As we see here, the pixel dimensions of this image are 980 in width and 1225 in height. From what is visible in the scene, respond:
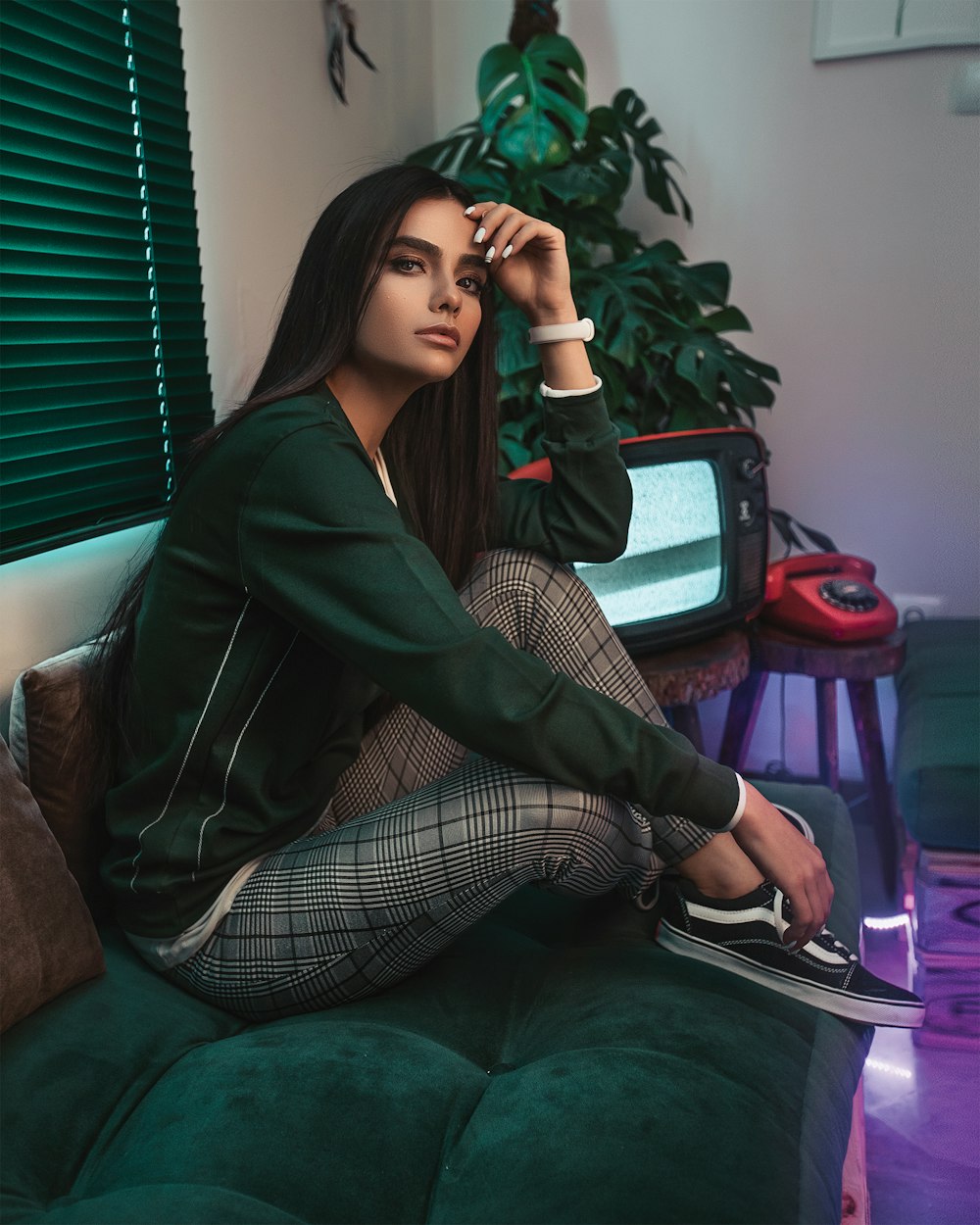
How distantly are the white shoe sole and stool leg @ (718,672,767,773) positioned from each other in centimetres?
111

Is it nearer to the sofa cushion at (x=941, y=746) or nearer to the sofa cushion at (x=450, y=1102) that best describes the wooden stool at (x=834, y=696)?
the sofa cushion at (x=941, y=746)

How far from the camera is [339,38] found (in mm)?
2111

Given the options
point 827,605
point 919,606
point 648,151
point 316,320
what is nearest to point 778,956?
point 316,320

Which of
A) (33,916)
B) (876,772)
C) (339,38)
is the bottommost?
(876,772)

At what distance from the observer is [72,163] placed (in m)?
1.43

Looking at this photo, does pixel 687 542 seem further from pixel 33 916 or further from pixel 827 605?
pixel 33 916

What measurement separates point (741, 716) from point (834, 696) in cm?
19

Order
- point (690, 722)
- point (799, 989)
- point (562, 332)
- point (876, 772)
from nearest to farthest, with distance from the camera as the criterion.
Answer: point (799, 989)
point (562, 332)
point (690, 722)
point (876, 772)

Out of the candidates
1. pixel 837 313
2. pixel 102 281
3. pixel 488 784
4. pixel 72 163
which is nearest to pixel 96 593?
pixel 102 281

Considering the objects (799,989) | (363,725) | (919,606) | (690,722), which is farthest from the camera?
(919,606)

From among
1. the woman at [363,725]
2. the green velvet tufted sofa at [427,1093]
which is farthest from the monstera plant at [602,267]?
the green velvet tufted sofa at [427,1093]

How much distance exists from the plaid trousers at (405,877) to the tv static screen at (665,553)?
0.72 metres

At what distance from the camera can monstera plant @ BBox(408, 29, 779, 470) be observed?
2.10 m

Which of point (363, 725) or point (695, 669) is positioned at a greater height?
point (363, 725)
